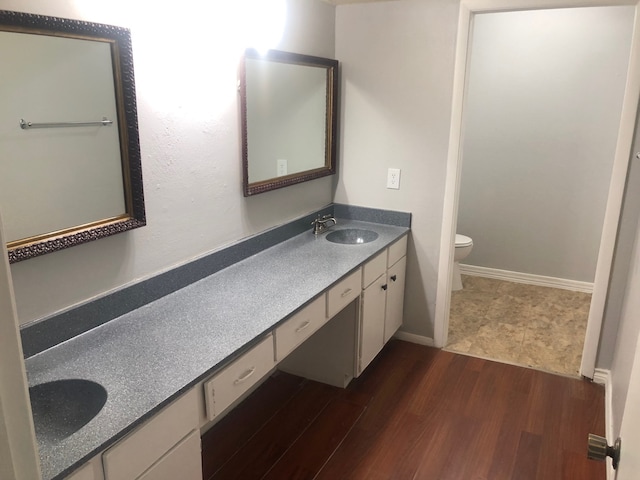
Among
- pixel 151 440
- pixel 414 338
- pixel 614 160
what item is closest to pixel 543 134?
pixel 614 160

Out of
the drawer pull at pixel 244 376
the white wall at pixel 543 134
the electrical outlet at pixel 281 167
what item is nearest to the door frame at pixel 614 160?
the electrical outlet at pixel 281 167

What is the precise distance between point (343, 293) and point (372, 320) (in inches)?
19.2

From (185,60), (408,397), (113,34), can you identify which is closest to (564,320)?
(408,397)

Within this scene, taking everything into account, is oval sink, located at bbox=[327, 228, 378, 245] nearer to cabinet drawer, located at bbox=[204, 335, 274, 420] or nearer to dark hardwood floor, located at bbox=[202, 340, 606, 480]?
dark hardwood floor, located at bbox=[202, 340, 606, 480]

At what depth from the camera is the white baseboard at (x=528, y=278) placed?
4.10 meters

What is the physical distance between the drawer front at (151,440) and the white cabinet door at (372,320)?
1304mm

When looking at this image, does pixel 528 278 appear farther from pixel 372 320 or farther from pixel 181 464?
pixel 181 464

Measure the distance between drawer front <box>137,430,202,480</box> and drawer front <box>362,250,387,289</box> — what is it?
126cm

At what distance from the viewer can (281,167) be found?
2.66 meters

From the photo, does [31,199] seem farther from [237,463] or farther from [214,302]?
[237,463]

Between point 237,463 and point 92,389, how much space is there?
39.0 inches

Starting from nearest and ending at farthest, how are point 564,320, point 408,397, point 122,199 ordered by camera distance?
point 122,199
point 408,397
point 564,320

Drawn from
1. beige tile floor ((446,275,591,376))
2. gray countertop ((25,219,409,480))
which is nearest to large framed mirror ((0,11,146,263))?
gray countertop ((25,219,409,480))

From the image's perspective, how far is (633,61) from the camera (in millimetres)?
2424
